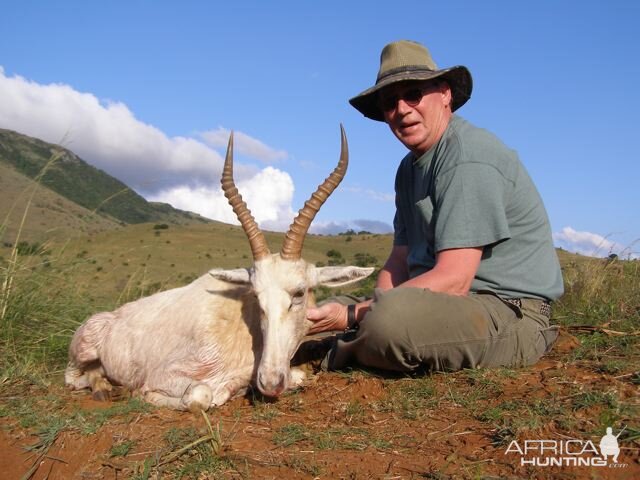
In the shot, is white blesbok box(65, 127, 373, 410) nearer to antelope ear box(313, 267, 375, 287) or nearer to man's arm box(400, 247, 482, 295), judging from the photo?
antelope ear box(313, 267, 375, 287)

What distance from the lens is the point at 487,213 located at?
13.4 ft

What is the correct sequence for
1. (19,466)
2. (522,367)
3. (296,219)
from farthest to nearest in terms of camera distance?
(296,219) → (522,367) → (19,466)

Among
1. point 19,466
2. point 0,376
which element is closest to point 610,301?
point 19,466

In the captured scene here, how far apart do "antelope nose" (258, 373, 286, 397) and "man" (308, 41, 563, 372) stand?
686 mm

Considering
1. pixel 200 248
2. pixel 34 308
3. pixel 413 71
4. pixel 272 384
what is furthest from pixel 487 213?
pixel 200 248

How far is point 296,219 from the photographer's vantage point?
16.1 feet

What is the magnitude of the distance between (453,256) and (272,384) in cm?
161

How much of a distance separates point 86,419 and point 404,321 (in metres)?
2.38

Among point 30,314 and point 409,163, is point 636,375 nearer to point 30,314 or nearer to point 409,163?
point 409,163

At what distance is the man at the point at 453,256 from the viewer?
407 cm

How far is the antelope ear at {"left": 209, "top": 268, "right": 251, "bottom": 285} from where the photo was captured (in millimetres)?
5035

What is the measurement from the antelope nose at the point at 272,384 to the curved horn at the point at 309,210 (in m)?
1.09

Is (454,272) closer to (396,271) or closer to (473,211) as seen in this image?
(473,211)

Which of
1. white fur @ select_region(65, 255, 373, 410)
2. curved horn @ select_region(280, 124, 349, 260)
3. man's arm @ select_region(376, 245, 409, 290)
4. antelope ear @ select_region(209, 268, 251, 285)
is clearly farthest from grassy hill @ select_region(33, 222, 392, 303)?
curved horn @ select_region(280, 124, 349, 260)
